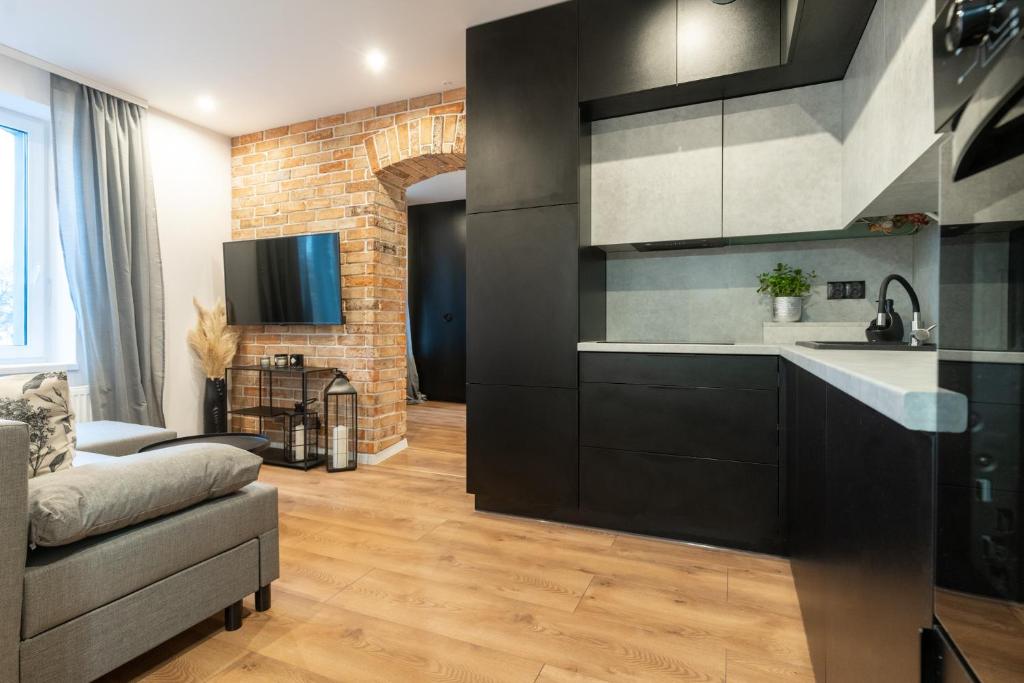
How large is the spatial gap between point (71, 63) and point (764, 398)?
14.2 ft

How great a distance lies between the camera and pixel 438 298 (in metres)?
6.99

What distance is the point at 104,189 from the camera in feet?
10.9

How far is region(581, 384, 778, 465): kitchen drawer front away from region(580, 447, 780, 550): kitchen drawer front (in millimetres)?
56

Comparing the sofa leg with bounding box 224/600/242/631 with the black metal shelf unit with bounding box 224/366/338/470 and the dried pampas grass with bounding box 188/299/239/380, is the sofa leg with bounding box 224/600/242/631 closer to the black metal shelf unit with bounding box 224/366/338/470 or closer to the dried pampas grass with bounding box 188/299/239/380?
the black metal shelf unit with bounding box 224/366/338/470

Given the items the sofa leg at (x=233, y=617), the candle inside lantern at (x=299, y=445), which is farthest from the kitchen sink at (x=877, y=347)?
the candle inside lantern at (x=299, y=445)

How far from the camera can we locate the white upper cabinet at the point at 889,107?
1280 millimetres

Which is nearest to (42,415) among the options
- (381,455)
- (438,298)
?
(381,455)

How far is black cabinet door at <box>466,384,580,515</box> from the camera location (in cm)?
257

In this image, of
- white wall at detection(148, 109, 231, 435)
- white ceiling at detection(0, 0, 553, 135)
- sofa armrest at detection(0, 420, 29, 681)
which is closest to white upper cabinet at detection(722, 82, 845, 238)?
white ceiling at detection(0, 0, 553, 135)

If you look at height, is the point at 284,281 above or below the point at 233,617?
above

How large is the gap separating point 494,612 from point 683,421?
1.16m

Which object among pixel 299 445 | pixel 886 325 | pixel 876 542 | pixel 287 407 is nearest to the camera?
pixel 876 542

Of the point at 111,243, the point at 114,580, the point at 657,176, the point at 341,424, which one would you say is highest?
the point at 657,176

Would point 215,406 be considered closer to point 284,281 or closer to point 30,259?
point 284,281
